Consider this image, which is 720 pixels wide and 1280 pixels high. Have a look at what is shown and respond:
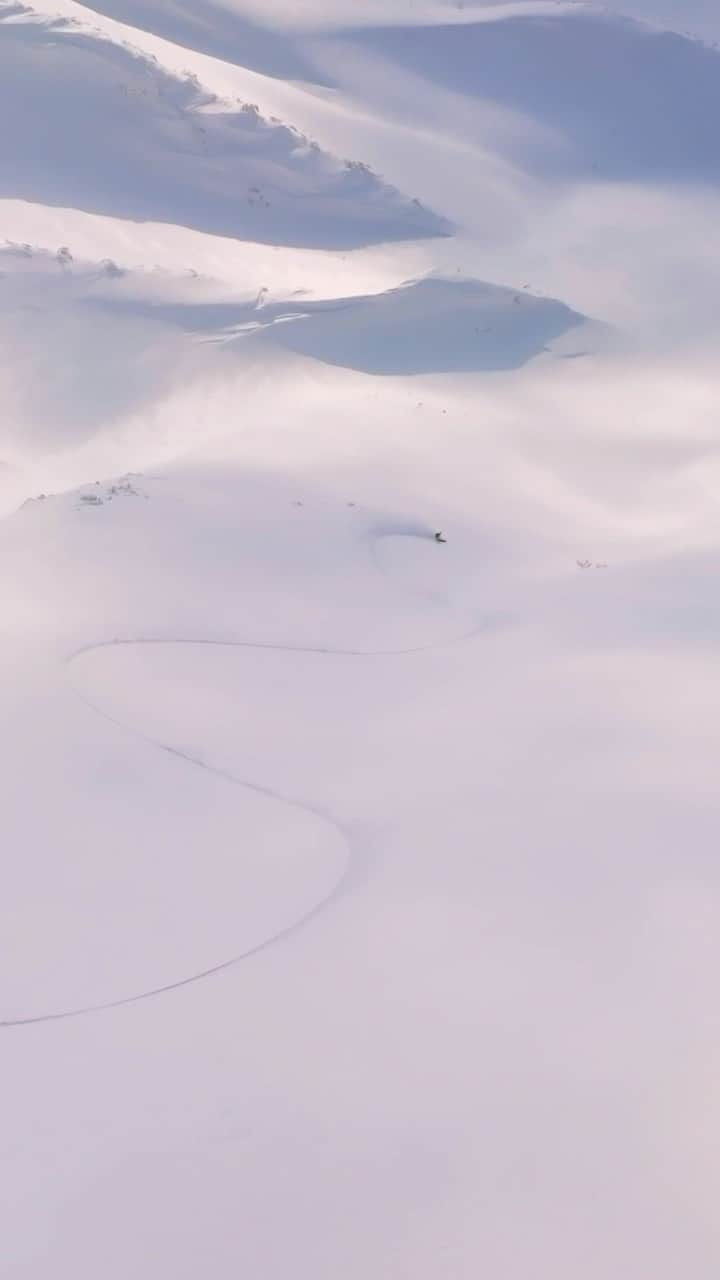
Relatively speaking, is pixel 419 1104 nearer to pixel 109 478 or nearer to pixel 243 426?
pixel 109 478

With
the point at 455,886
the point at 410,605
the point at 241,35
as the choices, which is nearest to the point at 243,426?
the point at 410,605

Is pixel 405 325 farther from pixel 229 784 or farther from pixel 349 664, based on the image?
pixel 229 784

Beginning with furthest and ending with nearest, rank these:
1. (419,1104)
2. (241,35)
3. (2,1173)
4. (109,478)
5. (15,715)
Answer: (241,35) → (109,478) → (15,715) → (419,1104) → (2,1173)

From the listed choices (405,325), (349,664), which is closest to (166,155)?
(405,325)

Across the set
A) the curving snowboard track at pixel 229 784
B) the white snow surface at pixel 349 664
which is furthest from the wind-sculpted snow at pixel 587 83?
the curving snowboard track at pixel 229 784

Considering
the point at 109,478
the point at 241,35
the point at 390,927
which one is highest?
the point at 241,35

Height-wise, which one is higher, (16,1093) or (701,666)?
(701,666)

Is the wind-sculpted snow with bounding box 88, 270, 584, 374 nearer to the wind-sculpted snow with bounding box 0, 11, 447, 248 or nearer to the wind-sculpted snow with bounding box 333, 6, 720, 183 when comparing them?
the wind-sculpted snow with bounding box 0, 11, 447, 248

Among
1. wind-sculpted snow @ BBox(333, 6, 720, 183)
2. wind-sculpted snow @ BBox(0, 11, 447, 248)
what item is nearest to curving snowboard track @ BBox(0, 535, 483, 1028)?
wind-sculpted snow @ BBox(0, 11, 447, 248)
